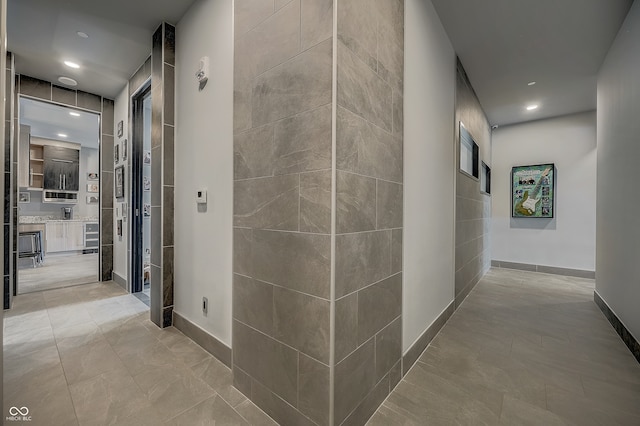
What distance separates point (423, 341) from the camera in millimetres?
2064

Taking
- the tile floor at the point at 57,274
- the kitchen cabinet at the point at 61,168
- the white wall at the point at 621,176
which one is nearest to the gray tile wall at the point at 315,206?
the white wall at the point at 621,176

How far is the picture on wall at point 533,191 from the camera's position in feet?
15.2

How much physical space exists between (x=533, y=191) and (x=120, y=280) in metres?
6.64

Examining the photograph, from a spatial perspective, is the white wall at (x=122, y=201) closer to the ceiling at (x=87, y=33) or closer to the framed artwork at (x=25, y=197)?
the ceiling at (x=87, y=33)

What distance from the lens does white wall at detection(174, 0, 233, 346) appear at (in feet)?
6.16

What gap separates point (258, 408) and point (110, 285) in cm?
341

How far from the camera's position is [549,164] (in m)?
4.64

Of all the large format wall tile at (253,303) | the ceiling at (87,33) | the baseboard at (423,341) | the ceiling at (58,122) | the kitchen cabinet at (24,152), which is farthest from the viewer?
the kitchen cabinet at (24,152)

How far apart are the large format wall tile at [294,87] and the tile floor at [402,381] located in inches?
62.5

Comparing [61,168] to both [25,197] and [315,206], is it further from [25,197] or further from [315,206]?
[315,206]

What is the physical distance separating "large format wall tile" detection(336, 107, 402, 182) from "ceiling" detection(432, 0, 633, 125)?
1563 mm

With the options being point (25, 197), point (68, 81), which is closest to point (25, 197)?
point (25, 197)

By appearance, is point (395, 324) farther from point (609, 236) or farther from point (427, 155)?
point (609, 236)

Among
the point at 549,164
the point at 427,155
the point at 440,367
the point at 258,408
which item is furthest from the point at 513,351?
the point at 549,164
